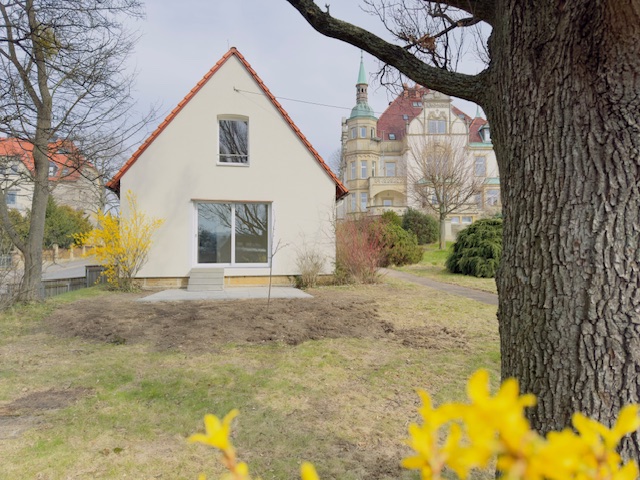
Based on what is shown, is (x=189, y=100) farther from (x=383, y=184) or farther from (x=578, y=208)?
(x=383, y=184)

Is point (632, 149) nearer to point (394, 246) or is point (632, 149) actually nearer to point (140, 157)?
point (140, 157)

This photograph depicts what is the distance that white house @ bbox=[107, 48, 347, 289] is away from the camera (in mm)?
10812

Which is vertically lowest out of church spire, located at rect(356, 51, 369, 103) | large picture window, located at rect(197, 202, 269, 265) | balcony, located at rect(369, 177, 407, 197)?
large picture window, located at rect(197, 202, 269, 265)

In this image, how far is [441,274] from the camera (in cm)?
1527

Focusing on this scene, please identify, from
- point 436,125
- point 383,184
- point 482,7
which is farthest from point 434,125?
point 482,7

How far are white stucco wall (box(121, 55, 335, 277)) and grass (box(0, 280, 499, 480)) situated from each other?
5.36 m

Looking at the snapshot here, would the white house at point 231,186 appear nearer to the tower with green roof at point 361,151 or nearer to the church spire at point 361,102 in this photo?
the tower with green roof at point 361,151

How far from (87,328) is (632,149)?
6625 mm

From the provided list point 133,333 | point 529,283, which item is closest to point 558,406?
point 529,283

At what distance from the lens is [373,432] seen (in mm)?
2836

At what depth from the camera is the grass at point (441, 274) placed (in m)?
12.1

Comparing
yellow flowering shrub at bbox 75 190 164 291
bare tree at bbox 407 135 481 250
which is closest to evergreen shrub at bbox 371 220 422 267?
bare tree at bbox 407 135 481 250

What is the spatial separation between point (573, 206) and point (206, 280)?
9.80m

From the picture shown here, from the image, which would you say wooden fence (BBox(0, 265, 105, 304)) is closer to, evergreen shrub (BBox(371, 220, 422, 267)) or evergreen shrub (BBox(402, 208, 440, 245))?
evergreen shrub (BBox(371, 220, 422, 267))
